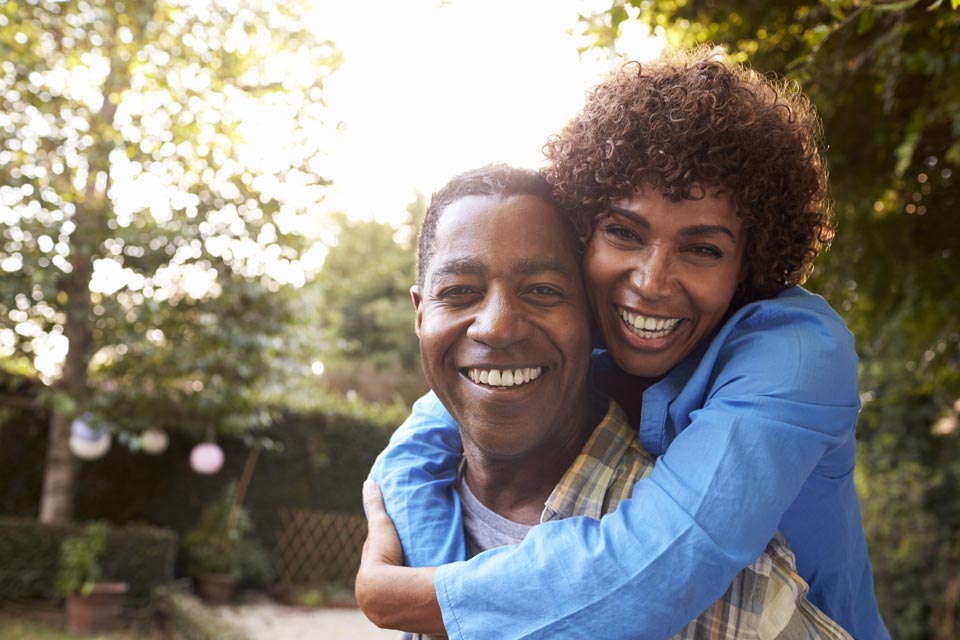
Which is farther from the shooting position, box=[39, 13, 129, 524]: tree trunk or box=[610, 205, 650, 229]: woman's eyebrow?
box=[39, 13, 129, 524]: tree trunk

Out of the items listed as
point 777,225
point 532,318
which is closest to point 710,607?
point 532,318

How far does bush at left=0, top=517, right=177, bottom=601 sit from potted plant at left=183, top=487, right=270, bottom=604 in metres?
1.49

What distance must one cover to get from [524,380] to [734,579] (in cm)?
49

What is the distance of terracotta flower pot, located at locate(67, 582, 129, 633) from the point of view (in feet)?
38.1

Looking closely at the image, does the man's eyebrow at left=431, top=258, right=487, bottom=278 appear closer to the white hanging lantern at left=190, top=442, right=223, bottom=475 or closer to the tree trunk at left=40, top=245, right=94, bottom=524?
the tree trunk at left=40, top=245, right=94, bottom=524

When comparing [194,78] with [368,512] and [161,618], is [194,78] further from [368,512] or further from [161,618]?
[368,512]

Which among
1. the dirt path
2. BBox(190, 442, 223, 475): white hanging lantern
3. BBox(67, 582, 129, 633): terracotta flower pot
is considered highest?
BBox(190, 442, 223, 475): white hanging lantern

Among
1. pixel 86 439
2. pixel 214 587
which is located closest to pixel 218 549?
pixel 214 587

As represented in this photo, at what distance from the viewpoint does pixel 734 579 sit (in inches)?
59.8

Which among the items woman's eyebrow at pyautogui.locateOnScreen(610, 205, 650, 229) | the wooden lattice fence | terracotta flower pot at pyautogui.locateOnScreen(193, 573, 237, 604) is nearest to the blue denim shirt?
woman's eyebrow at pyautogui.locateOnScreen(610, 205, 650, 229)

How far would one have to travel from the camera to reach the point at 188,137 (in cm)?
917

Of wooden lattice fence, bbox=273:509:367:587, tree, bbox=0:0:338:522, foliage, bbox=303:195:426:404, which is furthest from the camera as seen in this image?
foliage, bbox=303:195:426:404

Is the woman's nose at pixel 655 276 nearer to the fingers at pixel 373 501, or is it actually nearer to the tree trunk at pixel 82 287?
the fingers at pixel 373 501

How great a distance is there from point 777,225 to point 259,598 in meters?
14.6
